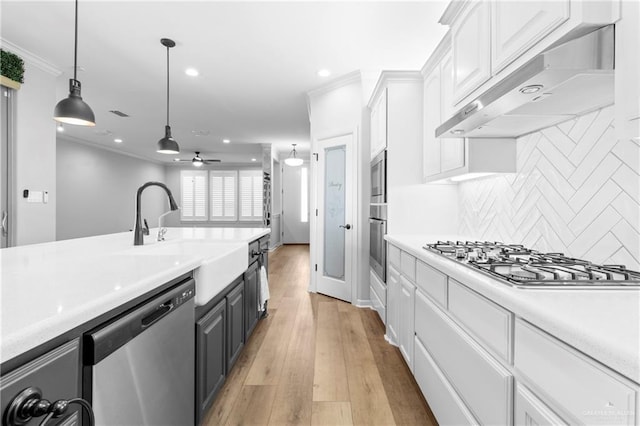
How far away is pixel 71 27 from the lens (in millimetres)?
2844

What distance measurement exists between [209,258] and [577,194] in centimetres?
177

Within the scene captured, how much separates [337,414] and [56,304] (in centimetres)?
151

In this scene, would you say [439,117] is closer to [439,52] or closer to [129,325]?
[439,52]

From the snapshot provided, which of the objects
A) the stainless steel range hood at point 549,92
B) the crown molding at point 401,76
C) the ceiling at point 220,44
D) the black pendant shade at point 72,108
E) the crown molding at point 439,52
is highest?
the ceiling at point 220,44

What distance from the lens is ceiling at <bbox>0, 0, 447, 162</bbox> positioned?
2.60 m

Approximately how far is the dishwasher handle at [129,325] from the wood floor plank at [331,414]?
995 millimetres

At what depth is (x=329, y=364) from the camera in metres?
2.31

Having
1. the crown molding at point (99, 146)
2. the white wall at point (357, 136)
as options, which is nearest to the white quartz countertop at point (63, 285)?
the white wall at point (357, 136)

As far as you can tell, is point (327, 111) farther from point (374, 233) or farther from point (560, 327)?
Answer: point (560, 327)

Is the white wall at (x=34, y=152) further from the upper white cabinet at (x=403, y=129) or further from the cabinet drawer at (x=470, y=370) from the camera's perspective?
the cabinet drawer at (x=470, y=370)

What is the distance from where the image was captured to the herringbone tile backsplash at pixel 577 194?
50.0 inches

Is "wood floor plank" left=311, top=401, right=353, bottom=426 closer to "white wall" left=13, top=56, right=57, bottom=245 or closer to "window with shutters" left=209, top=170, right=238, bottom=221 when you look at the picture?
"white wall" left=13, top=56, right=57, bottom=245

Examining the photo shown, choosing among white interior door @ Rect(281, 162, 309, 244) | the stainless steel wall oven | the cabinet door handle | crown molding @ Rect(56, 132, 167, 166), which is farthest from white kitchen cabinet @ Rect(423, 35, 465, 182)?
crown molding @ Rect(56, 132, 167, 166)

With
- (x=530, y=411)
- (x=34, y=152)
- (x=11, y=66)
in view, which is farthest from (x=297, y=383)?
(x=11, y=66)
